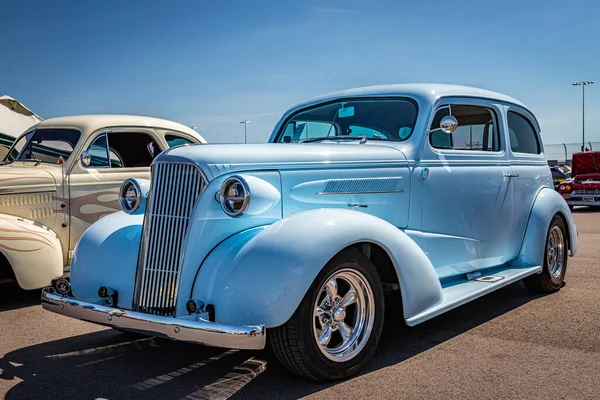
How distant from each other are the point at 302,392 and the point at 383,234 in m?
1.07

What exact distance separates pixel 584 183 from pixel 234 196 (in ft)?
53.3

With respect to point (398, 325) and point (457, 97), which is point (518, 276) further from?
point (457, 97)

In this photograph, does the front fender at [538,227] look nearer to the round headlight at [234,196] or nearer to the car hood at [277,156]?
the car hood at [277,156]

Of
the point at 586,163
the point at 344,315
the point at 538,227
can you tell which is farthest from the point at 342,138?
the point at 586,163

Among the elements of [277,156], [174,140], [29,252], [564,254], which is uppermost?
[174,140]

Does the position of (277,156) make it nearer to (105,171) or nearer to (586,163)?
(105,171)

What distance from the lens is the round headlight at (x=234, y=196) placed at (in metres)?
3.37

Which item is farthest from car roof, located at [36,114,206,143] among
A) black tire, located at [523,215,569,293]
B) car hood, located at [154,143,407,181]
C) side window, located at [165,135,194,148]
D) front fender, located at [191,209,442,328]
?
black tire, located at [523,215,569,293]

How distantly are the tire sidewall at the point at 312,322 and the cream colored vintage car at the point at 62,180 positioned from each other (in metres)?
2.65

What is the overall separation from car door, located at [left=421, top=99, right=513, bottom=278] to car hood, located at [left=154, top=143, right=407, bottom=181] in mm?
454

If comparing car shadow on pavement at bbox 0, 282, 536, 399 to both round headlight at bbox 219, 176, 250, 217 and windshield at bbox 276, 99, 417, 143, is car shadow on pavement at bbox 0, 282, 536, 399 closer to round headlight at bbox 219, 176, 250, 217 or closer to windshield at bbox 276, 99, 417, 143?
round headlight at bbox 219, 176, 250, 217

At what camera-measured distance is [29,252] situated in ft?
18.2

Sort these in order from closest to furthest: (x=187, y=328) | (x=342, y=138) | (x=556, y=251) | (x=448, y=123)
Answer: (x=187, y=328) < (x=448, y=123) < (x=342, y=138) < (x=556, y=251)

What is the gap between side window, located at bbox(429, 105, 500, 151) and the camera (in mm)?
4805
